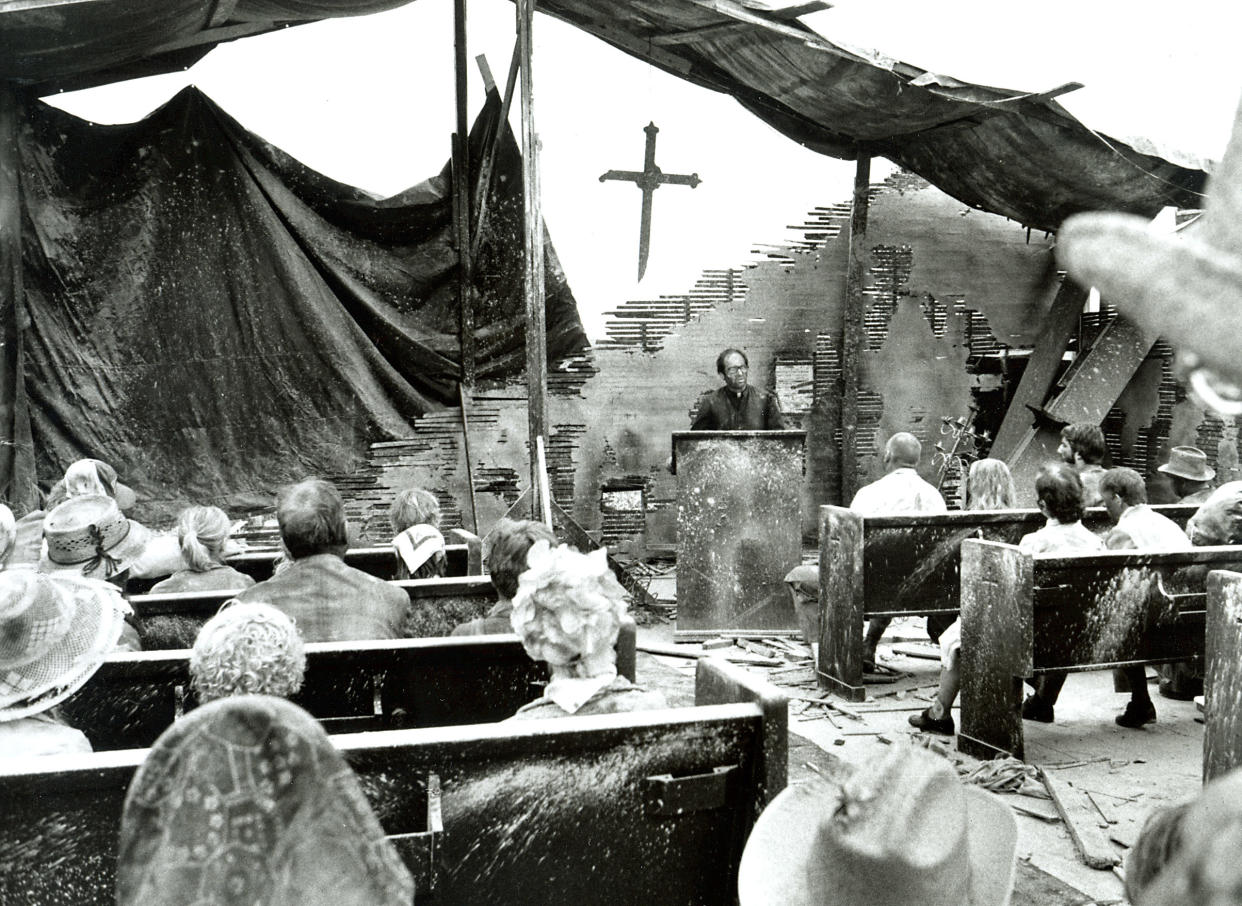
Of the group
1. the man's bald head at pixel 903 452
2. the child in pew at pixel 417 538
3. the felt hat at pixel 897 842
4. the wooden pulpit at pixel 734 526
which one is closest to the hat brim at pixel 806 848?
the felt hat at pixel 897 842

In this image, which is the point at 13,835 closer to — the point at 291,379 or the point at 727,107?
the point at 291,379

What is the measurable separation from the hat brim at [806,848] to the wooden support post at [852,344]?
29.0 ft

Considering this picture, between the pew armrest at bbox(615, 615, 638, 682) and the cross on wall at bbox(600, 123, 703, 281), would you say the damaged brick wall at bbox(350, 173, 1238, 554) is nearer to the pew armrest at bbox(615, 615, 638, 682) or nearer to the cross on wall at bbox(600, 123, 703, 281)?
the cross on wall at bbox(600, 123, 703, 281)

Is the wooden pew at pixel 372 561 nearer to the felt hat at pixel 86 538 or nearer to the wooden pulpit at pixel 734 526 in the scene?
the felt hat at pixel 86 538

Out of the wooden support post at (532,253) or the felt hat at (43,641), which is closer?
the felt hat at (43,641)

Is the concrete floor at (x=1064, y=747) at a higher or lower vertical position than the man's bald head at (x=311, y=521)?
lower

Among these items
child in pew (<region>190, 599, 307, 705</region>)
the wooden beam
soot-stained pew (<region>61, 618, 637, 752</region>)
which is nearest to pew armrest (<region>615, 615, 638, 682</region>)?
soot-stained pew (<region>61, 618, 637, 752</region>)

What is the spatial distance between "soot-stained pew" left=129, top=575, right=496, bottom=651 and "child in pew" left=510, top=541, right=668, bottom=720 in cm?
139

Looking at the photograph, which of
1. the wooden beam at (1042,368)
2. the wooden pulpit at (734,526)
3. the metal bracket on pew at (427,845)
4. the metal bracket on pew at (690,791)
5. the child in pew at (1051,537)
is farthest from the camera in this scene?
the wooden beam at (1042,368)

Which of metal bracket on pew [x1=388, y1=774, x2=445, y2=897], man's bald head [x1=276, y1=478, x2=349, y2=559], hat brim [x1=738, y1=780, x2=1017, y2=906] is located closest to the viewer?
hat brim [x1=738, y1=780, x2=1017, y2=906]

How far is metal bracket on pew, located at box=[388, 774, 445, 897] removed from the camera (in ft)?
6.93

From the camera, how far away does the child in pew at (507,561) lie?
3.73 m

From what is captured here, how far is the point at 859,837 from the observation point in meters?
1.43

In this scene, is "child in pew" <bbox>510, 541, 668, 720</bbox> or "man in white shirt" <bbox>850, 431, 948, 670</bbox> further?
"man in white shirt" <bbox>850, 431, 948, 670</bbox>
